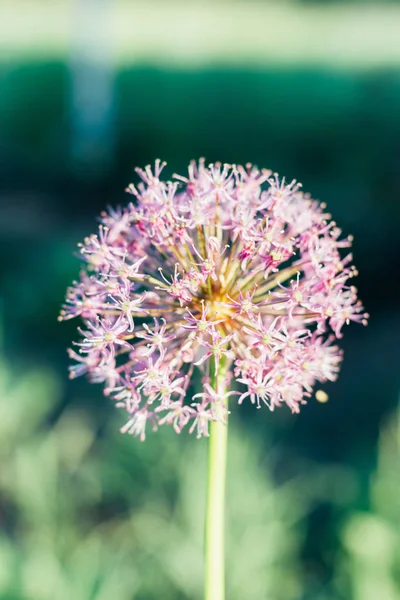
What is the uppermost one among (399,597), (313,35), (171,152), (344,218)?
(313,35)

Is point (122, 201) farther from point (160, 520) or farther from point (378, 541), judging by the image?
point (378, 541)

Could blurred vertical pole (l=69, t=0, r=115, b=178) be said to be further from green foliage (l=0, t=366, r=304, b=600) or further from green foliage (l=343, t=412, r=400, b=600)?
green foliage (l=343, t=412, r=400, b=600)

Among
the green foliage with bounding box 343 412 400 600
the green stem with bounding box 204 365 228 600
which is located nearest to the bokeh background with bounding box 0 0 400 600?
the green foliage with bounding box 343 412 400 600

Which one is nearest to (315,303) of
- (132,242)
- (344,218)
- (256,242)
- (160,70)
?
(256,242)

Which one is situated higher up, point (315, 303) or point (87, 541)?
point (315, 303)

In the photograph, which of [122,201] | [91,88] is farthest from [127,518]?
[91,88]

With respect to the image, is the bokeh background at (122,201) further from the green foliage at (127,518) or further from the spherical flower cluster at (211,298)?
the spherical flower cluster at (211,298)

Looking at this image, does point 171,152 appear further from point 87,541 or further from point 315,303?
point 315,303

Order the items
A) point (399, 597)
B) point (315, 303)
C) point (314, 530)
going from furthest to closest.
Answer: point (314, 530), point (399, 597), point (315, 303)
